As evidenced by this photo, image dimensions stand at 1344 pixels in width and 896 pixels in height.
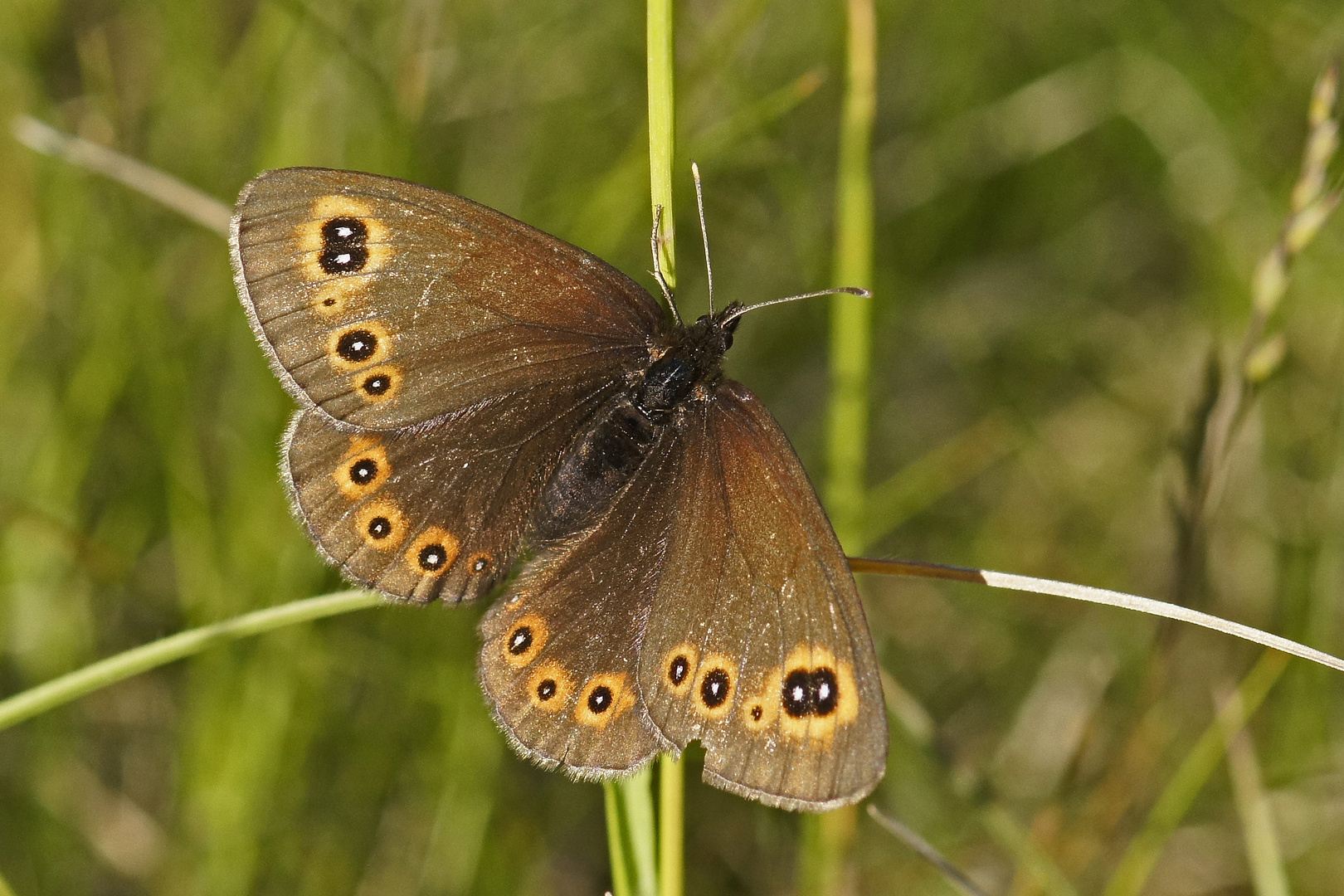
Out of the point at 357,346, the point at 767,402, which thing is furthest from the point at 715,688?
the point at 767,402

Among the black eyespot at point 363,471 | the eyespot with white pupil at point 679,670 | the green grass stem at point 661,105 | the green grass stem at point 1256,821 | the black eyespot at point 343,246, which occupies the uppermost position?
the green grass stem at point 661,105

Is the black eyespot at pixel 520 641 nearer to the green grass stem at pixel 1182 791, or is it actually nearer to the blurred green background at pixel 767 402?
the blurred green background at pixel 767 402

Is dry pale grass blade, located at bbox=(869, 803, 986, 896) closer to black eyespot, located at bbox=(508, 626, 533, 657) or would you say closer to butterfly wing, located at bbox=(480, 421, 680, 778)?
butterfly wing, located at bbox=(480, 421, 680, 778)

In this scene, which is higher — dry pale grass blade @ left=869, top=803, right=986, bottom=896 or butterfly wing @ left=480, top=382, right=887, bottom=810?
butterfly wing @ left=480, top=382, right=887, bottom=810

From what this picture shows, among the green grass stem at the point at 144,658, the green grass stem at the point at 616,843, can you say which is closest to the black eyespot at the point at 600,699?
the green grass stem at the point at 616,843

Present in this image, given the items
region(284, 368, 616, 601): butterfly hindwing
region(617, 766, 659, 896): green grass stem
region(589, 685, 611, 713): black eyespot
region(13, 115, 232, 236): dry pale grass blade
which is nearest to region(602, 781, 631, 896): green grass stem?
region(617, 766, 659, 896): green grass stem

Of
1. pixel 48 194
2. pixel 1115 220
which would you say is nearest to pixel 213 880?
pixel 48 194

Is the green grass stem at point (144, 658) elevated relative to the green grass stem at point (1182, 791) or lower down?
elevated

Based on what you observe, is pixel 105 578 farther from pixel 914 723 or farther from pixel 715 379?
pixel 914 723

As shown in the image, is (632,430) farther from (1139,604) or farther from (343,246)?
(1139,604)
